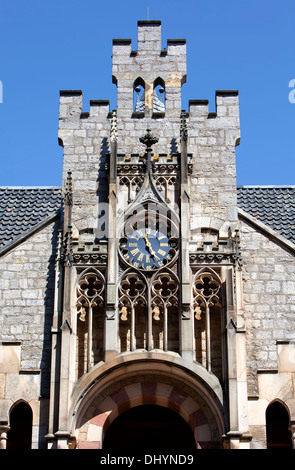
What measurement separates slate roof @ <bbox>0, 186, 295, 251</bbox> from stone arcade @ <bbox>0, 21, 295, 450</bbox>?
1.17 m

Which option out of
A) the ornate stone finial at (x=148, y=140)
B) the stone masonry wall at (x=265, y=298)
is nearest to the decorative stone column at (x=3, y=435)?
the stone masonry wall at (x=265, y=298)

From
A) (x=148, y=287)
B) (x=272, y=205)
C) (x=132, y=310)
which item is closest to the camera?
(x=132, y=310)

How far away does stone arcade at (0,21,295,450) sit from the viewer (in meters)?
19.2

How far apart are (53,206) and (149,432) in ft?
21.6

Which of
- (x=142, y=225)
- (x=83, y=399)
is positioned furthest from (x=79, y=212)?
(x=83, y=399)

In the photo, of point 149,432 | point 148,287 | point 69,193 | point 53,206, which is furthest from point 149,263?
point 149,432

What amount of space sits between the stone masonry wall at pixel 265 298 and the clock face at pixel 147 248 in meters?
1.91

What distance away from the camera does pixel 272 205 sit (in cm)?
2453

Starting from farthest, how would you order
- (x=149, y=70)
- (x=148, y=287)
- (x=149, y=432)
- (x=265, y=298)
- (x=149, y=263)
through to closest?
(x=149, y=432) < (x=149, y=70) < (x=265, y=298) < (x=149, y=263) < (x=148, y=287)

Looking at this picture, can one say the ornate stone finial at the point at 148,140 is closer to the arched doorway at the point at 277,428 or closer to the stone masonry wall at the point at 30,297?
the stone masonry wall at the point at 30,297

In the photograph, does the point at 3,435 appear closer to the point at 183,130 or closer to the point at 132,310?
the point at 132,310

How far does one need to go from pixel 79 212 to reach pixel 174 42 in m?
5.01

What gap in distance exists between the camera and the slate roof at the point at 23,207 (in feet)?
76.9
